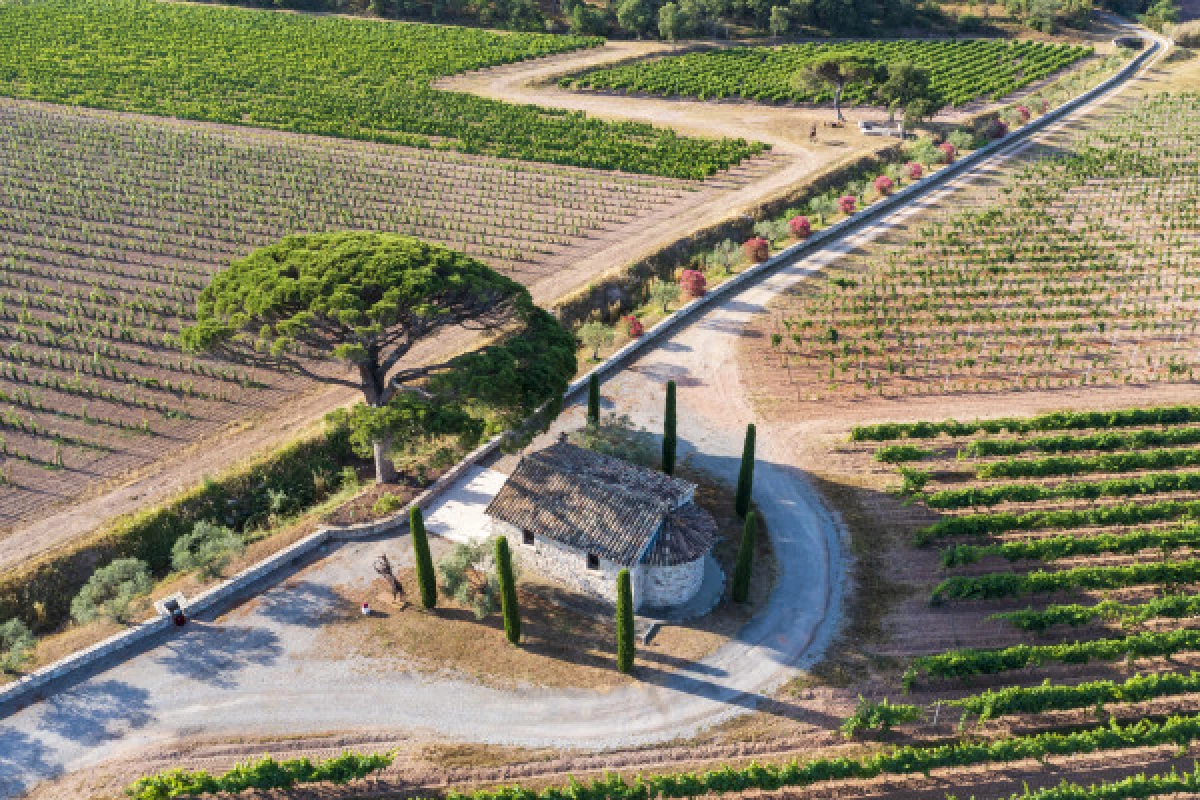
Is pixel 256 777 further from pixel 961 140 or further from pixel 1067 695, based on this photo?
pixel 961 140

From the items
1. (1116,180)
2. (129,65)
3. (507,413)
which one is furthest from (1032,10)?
(507,413)

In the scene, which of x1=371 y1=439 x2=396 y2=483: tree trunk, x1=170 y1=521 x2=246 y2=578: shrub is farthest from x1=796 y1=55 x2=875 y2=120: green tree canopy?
x1=170 y1=521 x2=246 y2=578: shrub

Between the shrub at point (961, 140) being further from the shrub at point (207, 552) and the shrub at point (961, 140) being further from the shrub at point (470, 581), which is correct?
the shrub at point (207, 552)

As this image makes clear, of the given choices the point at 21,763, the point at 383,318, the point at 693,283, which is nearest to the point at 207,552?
the point at 21,763

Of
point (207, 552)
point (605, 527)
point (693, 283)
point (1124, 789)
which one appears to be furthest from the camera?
point (693, 283)

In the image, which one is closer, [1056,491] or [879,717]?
[879,717]

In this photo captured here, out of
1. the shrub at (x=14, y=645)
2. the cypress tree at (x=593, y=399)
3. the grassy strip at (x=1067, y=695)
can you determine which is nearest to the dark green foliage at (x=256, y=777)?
the shrub at (x=14, y=645)

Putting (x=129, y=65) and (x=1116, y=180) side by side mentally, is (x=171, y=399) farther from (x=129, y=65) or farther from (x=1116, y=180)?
(x=129, y=65)
